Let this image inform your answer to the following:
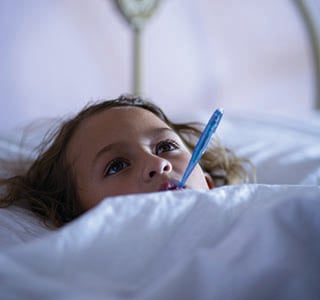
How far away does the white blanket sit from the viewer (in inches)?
16.2

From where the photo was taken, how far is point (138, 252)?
0.45 metres

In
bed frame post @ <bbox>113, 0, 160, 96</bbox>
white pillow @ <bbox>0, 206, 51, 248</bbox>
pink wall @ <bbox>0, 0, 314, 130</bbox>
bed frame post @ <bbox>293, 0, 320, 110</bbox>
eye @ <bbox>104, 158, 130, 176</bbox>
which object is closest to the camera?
white pillow @ <bbox>0, 206, 51, 248</bbox>

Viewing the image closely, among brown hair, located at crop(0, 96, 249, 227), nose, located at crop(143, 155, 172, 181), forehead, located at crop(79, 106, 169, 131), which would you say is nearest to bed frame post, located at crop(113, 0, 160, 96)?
brown hair, located at crop(0, 96, 249, 227)

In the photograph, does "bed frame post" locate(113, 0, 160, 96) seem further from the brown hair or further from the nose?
the nose

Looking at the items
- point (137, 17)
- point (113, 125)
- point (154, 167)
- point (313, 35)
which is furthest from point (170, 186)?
point (313, 35)

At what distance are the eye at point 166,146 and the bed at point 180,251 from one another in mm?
215

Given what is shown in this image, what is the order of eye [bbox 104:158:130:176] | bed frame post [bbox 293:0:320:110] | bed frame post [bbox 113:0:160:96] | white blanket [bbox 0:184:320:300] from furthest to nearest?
bed frame post [bbox 293:0:320:110], bed frame post [bbox 113:0:160:96], eye [bbox 104:158:130:176], white blanket [bbox 0:184:320:300]

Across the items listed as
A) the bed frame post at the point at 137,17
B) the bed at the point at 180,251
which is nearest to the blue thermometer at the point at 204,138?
the bed at the point at 180,251

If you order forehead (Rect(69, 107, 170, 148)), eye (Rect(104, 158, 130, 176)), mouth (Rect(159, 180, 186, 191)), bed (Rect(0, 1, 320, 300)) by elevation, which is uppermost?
forehead (Rect(69, 107, 170, 148))

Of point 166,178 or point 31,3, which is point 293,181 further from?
point 31,3

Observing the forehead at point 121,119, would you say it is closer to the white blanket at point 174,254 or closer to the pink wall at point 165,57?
the white blanket at point 174,254

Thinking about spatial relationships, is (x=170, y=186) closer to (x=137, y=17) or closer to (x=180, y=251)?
(x=180, y=251)

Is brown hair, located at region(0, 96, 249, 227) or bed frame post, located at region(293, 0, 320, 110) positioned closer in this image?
brown hair, located at region(0, 96, 249, 227)

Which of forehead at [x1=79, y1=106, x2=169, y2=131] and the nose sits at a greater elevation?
forehead at [x1=79, y1=106, x2=169, y2=131]
